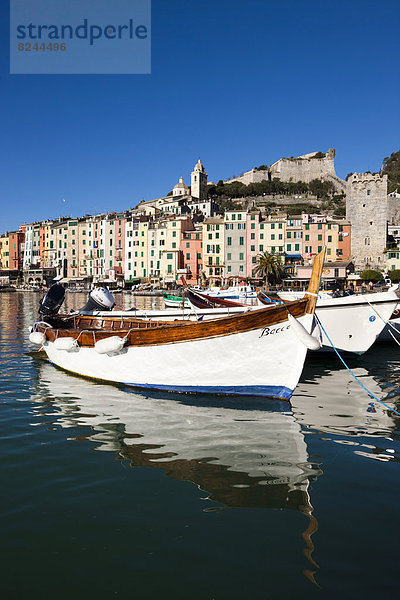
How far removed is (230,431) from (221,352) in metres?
1.85

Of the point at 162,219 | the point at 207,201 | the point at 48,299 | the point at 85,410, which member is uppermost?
the point at 207,201

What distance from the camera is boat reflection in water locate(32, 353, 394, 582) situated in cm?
532

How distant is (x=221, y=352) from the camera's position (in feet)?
28.7

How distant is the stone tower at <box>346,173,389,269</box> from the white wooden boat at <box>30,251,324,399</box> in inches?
2861

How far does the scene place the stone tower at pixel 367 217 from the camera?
76875mm

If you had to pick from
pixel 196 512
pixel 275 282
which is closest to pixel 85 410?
pixel 196 512

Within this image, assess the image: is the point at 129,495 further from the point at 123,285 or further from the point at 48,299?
the point at 123,285

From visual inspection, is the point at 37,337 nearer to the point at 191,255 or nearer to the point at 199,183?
the point at 191,255

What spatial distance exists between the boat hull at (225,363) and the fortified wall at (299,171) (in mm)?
124161

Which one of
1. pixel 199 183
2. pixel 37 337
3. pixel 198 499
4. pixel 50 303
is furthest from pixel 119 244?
pixel 198 499

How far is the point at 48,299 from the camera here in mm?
13797

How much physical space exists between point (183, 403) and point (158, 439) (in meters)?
2.03

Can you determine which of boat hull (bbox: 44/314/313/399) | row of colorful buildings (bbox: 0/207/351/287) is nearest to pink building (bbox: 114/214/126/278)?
row of colorful buildings (bbox: 0/207/351/287)

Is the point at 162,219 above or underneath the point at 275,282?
above
